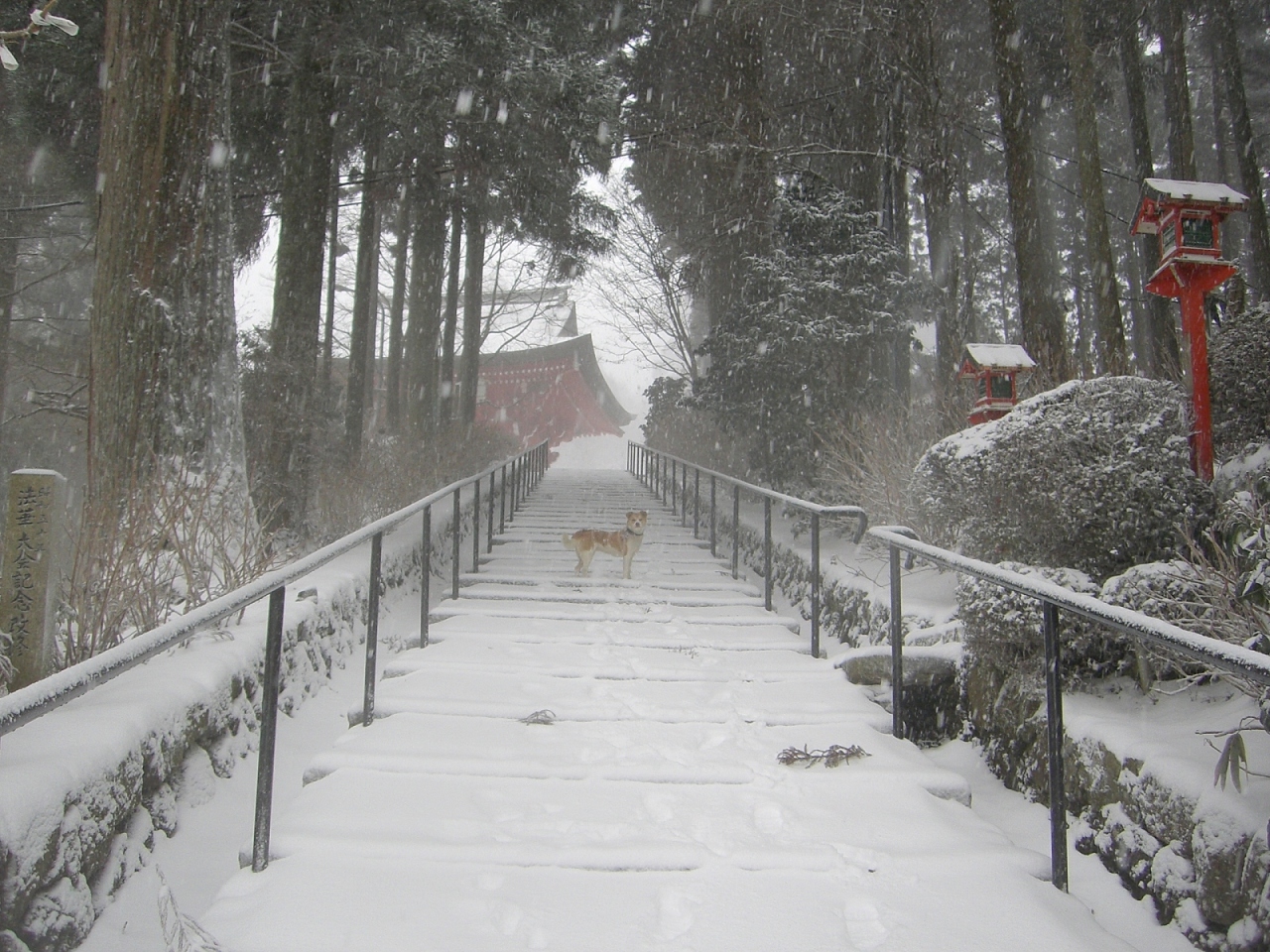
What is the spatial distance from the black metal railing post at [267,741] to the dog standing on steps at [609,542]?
420 centimetres

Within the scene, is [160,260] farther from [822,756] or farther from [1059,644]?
[1059,644]

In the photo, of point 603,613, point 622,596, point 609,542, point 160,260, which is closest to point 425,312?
point 609,542

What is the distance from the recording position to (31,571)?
295cm

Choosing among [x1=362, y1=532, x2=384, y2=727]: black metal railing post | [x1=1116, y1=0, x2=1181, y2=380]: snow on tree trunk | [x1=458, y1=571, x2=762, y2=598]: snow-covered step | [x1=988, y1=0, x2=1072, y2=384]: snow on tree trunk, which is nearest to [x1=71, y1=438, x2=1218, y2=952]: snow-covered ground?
[x1=362, y1=532, x2=384, y2=727]: black metal railing post

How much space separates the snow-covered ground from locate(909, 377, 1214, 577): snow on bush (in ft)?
2.69

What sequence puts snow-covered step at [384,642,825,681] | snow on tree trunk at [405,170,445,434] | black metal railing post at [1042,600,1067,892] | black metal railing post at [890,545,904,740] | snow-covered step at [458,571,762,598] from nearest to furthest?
black metal railing post at [1042,600,1067,892] → black metal railing post at [890,545,904,740] → snow-covered step at [384,642,825,681] → snow-covered step at [458,571,762,598] → snow on tree trunk at [405,170,445,434]

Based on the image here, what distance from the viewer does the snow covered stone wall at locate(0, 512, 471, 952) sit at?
2.07 metres

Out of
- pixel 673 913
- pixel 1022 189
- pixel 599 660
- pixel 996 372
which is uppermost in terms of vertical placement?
pixel 1022 189

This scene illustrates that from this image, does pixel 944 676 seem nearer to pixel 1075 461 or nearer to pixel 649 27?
pixel 1075 461

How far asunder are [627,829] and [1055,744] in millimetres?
1275

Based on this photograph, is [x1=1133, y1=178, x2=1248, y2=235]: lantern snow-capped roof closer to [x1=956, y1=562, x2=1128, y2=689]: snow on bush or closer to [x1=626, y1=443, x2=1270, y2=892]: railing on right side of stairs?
[x1=956, y1=562, x2=1128, y2=689]: snow on bush

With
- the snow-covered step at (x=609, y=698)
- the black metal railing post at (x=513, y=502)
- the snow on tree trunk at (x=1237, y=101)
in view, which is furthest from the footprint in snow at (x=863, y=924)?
the snow on tree trunk at (x=1237, y=101)

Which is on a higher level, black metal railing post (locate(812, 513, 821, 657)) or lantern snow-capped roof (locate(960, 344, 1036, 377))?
lantern snow-capped roof (locate(960, 344, 1036, 377))

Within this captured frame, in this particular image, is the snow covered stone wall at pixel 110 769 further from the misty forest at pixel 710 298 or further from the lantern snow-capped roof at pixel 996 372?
the lantern snow-capped roof at pixel 996 372
